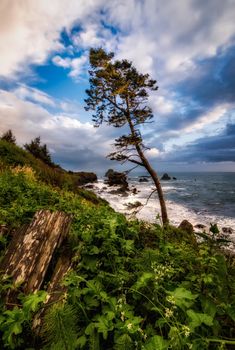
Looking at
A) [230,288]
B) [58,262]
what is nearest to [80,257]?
[58,262]

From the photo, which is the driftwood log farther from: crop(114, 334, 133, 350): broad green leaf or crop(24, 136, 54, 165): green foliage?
crop(24, 136, 54, 165): green foliage

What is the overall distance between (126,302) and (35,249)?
157cm

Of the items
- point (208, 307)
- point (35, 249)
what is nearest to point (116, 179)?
point (35, 249)

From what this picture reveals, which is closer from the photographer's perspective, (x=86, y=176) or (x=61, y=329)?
(x=61, y=329)

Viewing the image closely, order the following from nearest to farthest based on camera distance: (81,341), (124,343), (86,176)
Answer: (124,343)
(81,341)
(86,176)

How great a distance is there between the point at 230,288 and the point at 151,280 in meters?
0.88

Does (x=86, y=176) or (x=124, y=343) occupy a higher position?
(x=86, y=176)

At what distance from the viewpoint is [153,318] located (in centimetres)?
267

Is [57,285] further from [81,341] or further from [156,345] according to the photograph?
[156,345]

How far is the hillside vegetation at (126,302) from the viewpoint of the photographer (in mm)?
1867

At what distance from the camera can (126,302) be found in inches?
105

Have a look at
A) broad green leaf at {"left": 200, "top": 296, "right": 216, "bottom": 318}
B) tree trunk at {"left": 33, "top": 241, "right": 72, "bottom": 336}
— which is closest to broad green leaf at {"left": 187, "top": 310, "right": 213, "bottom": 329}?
broad green leaf at {"left": 200, "top": 296, "right": 216, "bottom": 318}

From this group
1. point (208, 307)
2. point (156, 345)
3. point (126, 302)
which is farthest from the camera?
point (126, 302)

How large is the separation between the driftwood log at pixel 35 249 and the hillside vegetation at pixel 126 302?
20 centimetres
